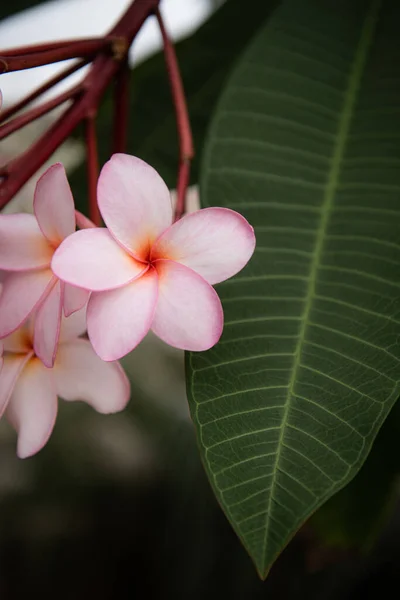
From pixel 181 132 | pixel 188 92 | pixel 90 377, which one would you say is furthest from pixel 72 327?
pixel 188 92

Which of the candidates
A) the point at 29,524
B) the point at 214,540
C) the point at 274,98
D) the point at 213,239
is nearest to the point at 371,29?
the point at 274,98

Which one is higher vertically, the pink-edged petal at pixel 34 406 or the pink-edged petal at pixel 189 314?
the pink-edged petal at pixel 189 314

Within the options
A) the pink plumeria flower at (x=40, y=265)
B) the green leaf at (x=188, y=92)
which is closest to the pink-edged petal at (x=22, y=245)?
the pink plumeria flower at (x=40, y=265)

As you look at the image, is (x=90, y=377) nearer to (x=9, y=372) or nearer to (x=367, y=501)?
(x=9, y=372)

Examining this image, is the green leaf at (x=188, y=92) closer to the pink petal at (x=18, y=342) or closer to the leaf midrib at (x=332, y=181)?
the leaf midrib at (x=332, y=181)

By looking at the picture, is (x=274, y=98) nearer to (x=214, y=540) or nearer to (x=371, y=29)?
(x=371, y=29)

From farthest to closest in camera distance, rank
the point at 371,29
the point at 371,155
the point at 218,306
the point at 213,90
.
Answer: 1. the point at 213,90
2. the point at 371,29
3. the point at 371,155
4. the point at 218,306

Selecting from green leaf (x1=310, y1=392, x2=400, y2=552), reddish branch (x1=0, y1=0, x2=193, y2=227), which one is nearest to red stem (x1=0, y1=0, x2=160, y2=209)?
reddish branch (x1=0, y1=0, x2=193, y2=227)
